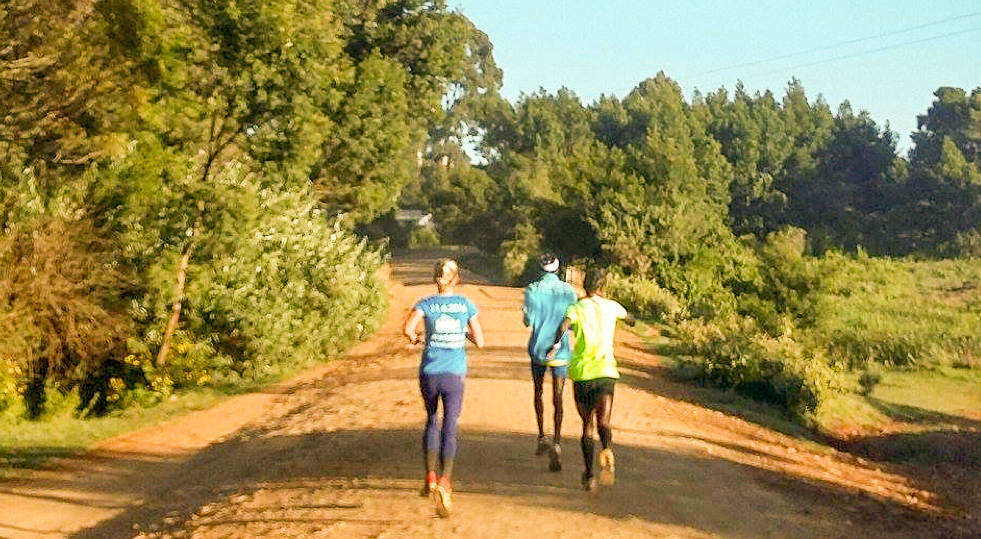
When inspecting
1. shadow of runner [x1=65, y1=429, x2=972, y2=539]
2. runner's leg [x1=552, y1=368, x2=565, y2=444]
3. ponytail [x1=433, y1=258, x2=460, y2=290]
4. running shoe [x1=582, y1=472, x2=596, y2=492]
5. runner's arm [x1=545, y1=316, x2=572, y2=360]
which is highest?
ponytail [x1=433, y1=258, x2=460, y2=290]

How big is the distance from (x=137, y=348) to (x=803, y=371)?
1294 cm

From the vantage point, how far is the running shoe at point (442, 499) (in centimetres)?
905

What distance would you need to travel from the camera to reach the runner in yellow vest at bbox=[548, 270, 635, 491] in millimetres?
9727

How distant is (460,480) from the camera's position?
10758 mm

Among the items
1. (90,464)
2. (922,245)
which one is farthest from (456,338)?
(922,245)

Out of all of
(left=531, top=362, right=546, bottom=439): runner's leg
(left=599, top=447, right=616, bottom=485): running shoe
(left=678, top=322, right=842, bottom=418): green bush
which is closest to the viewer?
(left=599, top=447, right=616, bottom=485): running shoe

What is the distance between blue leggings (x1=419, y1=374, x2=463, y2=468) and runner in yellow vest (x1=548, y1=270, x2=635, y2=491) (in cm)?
110

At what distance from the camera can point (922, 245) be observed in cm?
8394

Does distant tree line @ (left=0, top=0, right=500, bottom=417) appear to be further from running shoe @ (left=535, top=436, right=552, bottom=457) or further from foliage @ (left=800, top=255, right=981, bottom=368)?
foliage @ (left=800, top=255, right=981, bottom=368)

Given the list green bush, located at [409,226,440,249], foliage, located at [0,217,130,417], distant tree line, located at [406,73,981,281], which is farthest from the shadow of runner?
green bush, located at [409,226,440,249]

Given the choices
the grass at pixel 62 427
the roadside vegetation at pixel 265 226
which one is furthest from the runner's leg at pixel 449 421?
the roadside vegetation at pixel 265 226

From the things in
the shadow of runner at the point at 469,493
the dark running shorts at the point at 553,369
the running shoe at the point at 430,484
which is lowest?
the shadow of runner at the point at 469,493

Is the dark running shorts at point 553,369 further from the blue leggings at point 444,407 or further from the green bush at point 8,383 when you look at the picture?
the green bush at point 8,383

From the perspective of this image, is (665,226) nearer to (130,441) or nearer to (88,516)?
(130,441)
